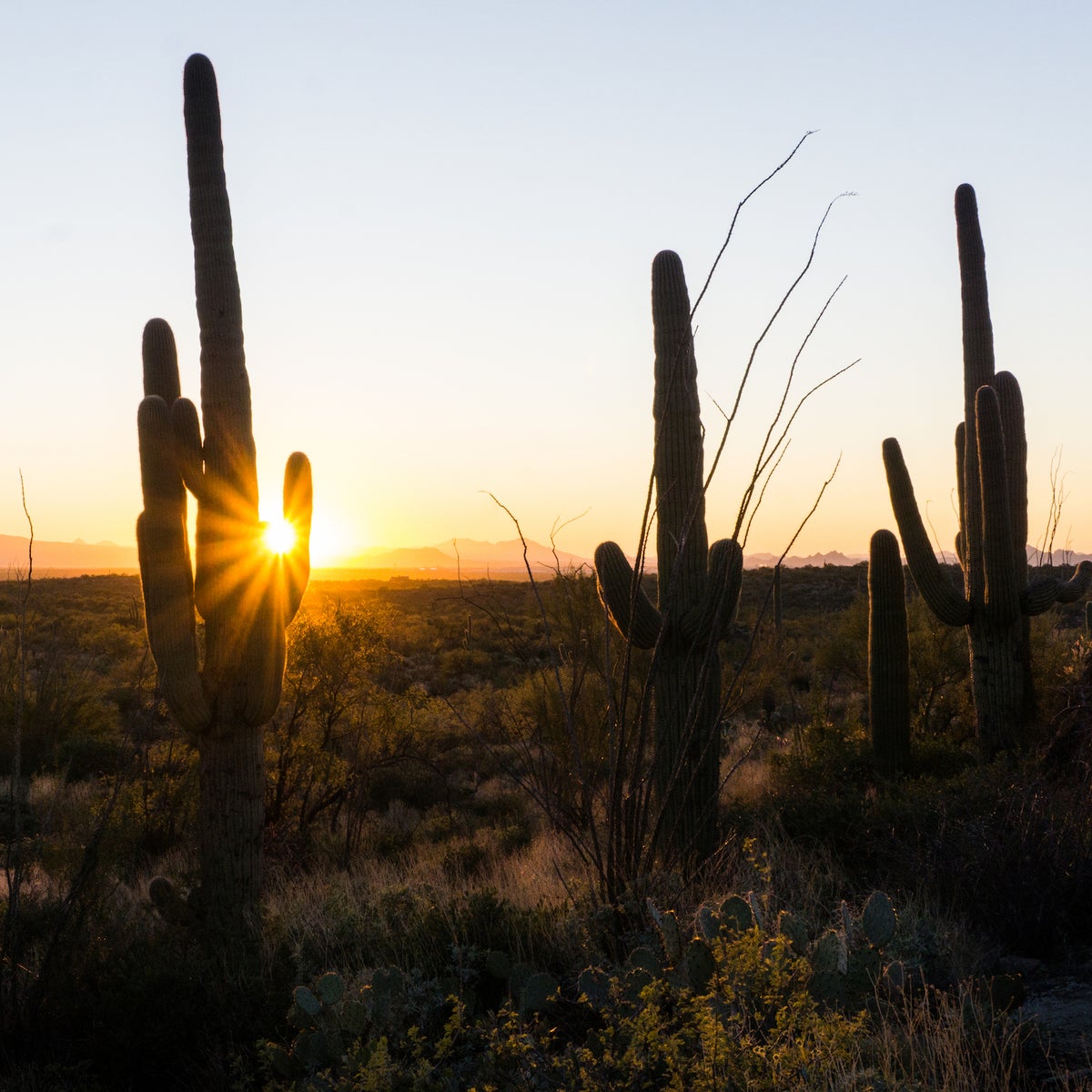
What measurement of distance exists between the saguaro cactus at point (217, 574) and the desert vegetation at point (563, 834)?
26 millimetres

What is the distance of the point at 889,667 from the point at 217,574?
756cm

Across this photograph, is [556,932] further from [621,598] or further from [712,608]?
[621,598]

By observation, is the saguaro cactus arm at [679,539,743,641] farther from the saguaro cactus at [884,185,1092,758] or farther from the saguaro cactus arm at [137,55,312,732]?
the saguaro cactus at [884,185,1092,758]

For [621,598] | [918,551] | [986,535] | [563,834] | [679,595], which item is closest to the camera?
[563,834]

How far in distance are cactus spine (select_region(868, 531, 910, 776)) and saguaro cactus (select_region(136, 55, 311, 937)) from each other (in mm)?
6859

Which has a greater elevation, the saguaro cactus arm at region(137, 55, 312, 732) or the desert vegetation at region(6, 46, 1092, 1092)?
the saguaro cactus arm at region(137, 55, 312, 732)

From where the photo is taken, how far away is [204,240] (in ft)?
26.7

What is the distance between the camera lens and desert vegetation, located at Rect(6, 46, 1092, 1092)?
402cm

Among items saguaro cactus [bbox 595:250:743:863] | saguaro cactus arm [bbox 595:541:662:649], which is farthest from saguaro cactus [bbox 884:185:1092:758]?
saguaro cactus arm [bbox 595:541:662:649]

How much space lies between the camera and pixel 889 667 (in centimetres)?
1161

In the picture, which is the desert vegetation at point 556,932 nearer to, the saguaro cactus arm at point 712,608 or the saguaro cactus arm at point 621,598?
the saguaro cactus arm at point 621,598

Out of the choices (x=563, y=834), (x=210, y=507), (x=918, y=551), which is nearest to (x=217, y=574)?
Result: (x=210, y=507)

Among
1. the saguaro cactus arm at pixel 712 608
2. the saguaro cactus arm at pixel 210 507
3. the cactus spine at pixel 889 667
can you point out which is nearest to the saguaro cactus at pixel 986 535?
the cactus spine at pixel 889 667

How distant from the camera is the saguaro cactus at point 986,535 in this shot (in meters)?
11.1
